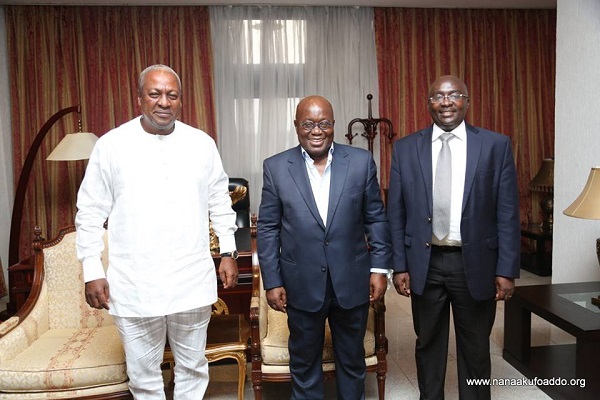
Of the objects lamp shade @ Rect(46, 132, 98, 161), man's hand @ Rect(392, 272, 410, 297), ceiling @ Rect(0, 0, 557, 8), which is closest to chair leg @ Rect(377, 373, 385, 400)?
man's hand @ Rect(392, 272, 410, 297)

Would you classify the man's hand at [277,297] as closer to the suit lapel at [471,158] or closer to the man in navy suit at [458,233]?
the man in navy suit at [458,233]

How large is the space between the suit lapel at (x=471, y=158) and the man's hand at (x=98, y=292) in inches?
53.5

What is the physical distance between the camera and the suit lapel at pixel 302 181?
2.06 m

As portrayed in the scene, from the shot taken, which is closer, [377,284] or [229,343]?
[377,284]

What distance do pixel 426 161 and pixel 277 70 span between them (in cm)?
349

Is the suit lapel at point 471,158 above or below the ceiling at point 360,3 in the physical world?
below

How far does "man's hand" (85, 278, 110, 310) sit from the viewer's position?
188 centimetres

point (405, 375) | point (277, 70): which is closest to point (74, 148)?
point (277, 70)

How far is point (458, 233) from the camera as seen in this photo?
2121 millimetres

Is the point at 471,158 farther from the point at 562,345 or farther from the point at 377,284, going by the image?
the point at 562,345

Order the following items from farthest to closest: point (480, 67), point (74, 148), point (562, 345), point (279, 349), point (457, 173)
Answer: point (480, 67)
point (74, 148)
point (562, 345)
point (279, 349)
point (457, 173)

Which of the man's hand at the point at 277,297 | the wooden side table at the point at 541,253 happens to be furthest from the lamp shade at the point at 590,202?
the wooden side table at the point at 541,253

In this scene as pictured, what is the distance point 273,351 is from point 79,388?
816mm

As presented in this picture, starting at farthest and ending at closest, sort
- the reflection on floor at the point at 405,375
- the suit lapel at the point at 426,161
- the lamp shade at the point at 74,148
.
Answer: the lamp shade at the point at 74,148 → the reflection on floor at the point at 405,375 → the suit lapel at the point at 426,161
